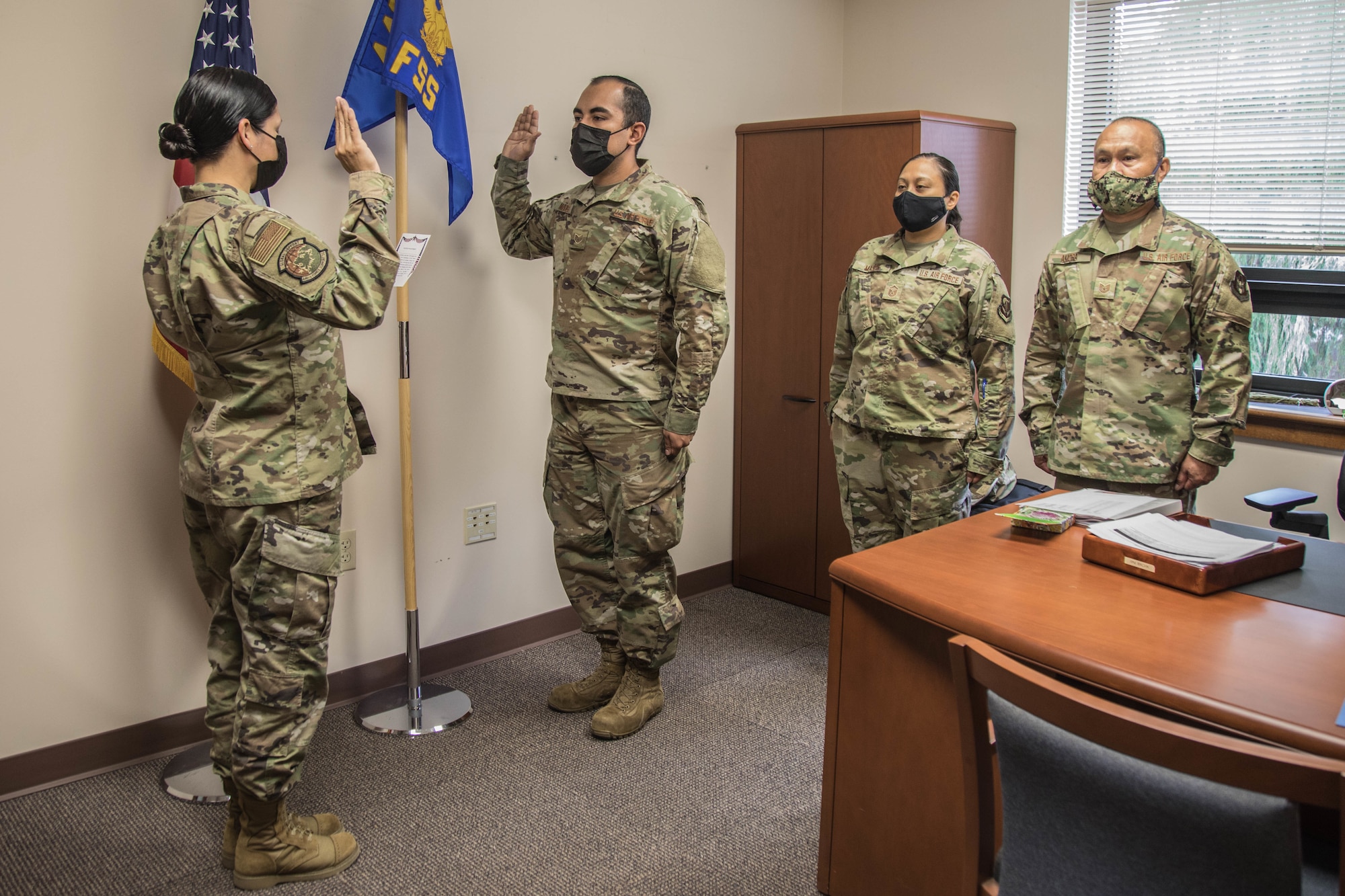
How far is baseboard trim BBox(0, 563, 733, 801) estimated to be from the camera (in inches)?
93.9

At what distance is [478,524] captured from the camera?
125 inches

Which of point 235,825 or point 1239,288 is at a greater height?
point 1239,288

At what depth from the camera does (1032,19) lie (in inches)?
142

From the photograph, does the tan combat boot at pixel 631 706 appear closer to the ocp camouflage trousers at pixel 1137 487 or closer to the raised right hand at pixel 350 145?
the ocp camouflage trousers at pixel 1137 487

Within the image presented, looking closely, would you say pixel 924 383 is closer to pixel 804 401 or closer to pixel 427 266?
pixel 804 401

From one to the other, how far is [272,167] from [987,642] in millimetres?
1670

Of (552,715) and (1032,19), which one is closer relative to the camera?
(552,715)

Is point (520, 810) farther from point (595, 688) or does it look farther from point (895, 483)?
point (895, 483)

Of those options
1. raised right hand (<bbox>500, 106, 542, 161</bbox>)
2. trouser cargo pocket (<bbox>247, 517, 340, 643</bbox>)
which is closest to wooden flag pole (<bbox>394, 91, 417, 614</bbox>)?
raised right hand (<bbox>500, 106, 542, 161</bbox>)

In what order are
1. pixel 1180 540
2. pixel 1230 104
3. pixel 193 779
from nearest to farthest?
pixel 1180 540 → pixel 193 779 → pixel 1230 104

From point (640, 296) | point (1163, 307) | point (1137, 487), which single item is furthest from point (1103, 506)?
point (640, 296)

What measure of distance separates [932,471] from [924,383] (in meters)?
0.25

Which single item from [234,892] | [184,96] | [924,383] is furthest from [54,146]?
[924,383]

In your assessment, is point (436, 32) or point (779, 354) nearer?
point (436, 32)
